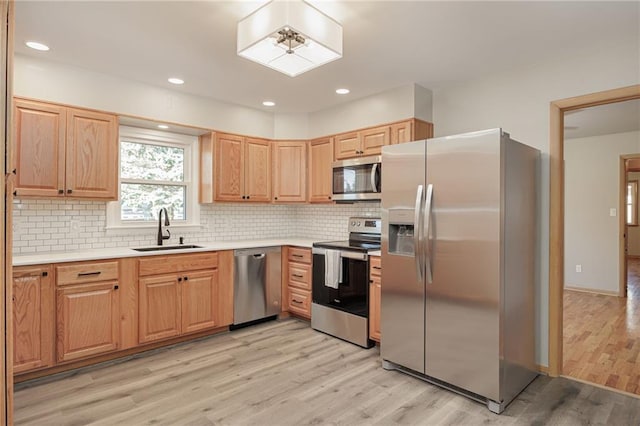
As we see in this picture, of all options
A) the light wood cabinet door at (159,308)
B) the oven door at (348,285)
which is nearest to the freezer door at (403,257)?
the oven door at (348,285)

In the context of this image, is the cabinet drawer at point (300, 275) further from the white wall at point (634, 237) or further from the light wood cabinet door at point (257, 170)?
the white wall at point (634, 237)

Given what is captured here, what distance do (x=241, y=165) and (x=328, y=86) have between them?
140 cm

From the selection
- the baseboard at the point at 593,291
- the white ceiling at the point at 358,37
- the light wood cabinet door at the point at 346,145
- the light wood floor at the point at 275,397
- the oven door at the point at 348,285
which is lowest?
the light wood floor at the point at 275,397

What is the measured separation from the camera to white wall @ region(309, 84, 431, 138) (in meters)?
3.64

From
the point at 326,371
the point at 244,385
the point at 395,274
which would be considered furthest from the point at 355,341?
the point at 244,385

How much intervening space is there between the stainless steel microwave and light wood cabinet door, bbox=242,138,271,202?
0.92 meters

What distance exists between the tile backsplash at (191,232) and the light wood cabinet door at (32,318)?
1.88 feet

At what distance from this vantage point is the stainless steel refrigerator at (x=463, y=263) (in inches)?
95.3

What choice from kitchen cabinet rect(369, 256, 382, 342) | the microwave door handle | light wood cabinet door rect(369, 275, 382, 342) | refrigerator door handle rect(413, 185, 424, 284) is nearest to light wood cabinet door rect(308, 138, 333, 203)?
the microwave door handle

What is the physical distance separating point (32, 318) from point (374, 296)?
270cm

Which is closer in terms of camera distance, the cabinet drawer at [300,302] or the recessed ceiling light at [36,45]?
the recessed ceiling light at [36,45]

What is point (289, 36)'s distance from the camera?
217 cm

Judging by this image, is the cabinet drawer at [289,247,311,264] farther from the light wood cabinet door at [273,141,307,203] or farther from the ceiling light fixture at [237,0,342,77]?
the ceiling light fixture at [237,0,342,77]

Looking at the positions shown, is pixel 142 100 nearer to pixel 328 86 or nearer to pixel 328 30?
pixel 328 86
